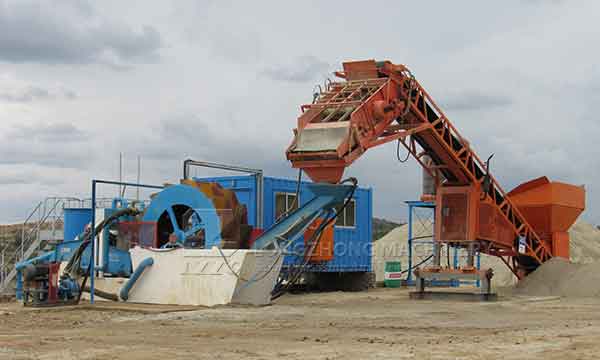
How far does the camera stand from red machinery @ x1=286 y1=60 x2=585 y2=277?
63.6 ft

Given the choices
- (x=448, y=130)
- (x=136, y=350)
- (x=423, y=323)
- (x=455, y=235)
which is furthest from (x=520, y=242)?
(x=136, y=350)

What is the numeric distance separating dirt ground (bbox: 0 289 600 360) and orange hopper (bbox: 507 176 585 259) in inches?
220

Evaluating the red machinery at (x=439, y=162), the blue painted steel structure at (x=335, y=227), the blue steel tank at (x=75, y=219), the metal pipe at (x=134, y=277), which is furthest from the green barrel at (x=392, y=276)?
the metal pipe at (x=134, y=277)

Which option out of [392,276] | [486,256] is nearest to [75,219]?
[392,276]

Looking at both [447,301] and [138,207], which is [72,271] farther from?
[447,301]

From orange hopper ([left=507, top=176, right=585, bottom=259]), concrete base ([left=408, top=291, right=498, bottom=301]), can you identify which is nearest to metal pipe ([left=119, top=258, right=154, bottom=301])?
concrete base ([left=408, top=291, right=498, bottom=301])

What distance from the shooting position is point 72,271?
2158 centimetres

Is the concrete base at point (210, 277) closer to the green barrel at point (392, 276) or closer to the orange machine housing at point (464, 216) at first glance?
the orange machine housing at point (464, 216)

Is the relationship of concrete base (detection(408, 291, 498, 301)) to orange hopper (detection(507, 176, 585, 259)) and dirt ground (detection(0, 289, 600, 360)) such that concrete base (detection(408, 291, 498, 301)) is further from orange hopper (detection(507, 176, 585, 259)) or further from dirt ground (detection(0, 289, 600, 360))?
orange hopper (detection(507, 176, 585, 259))

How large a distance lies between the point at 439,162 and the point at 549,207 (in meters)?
4.98

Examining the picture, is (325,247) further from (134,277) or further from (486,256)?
(486,256)

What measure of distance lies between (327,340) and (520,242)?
14.7 meters

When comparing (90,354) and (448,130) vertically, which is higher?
(448,130)

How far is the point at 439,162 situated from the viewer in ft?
80.0
